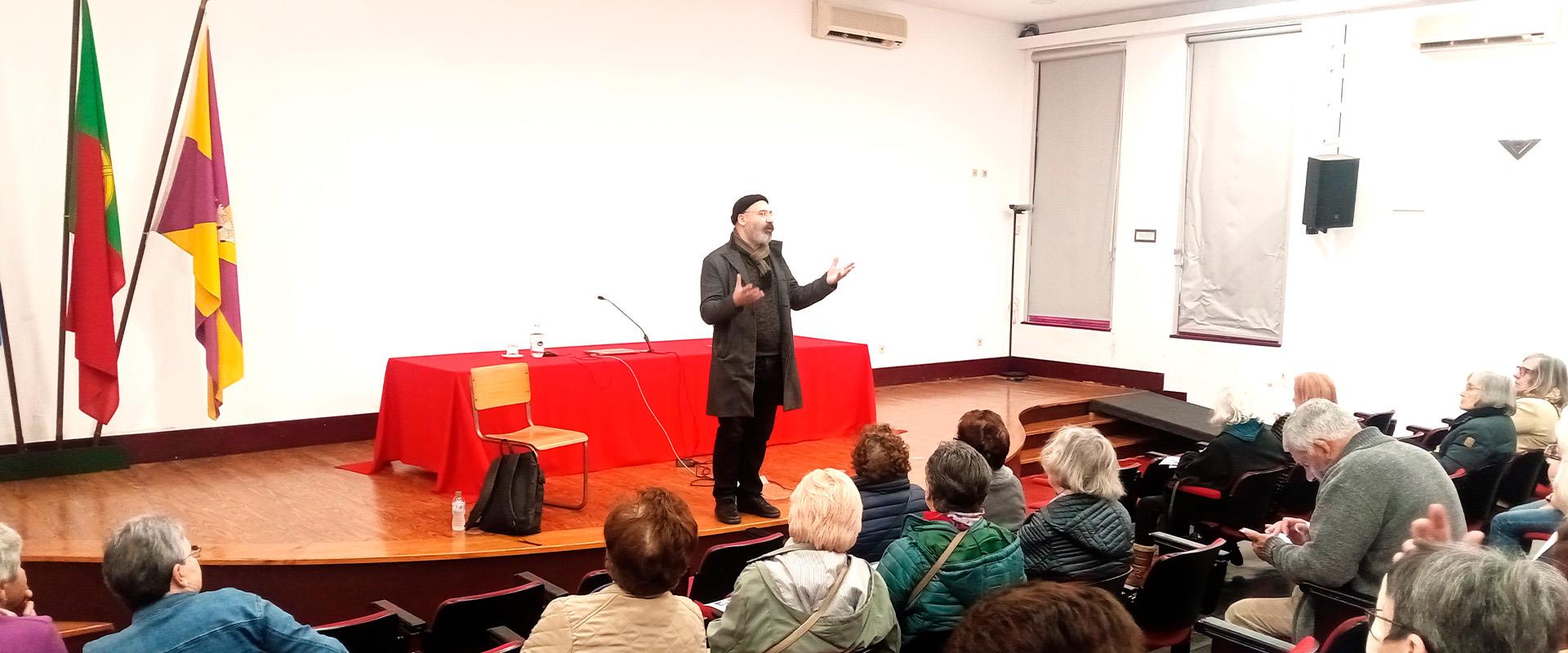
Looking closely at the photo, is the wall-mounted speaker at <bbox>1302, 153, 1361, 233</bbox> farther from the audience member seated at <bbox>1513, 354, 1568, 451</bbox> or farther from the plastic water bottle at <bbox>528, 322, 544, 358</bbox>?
the plastic water bottle at <bbox>528, 322, 544, 358</bbox>

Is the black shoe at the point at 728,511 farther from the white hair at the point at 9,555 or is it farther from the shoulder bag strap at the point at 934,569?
the white hair at the point at 9,555

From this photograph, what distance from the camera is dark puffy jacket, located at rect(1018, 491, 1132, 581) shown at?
3.18 meters

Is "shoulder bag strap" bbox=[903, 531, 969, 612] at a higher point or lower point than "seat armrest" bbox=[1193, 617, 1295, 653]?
higher

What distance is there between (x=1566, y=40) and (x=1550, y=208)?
106 cm

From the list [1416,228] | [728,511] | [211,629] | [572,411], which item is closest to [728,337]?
[728,511]

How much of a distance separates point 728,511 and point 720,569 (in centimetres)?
132

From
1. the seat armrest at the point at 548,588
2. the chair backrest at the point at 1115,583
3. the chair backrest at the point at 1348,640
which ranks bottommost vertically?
the seat armrest at the point at 548,588

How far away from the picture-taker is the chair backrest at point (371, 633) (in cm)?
279

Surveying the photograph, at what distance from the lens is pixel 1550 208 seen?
711 cm

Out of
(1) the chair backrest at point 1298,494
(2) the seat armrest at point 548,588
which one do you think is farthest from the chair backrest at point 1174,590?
(1) the chair backrest at point 1298,494

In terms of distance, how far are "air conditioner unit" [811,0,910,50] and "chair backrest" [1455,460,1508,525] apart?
5.46m

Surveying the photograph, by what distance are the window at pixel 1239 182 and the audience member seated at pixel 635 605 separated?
7.33 meters

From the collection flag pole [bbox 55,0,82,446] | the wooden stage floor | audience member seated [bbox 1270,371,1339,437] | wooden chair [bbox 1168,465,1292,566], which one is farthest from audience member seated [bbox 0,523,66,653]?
audience member seated [bbox 1270,371,1339,437]

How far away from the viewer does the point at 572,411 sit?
19.0 ft
